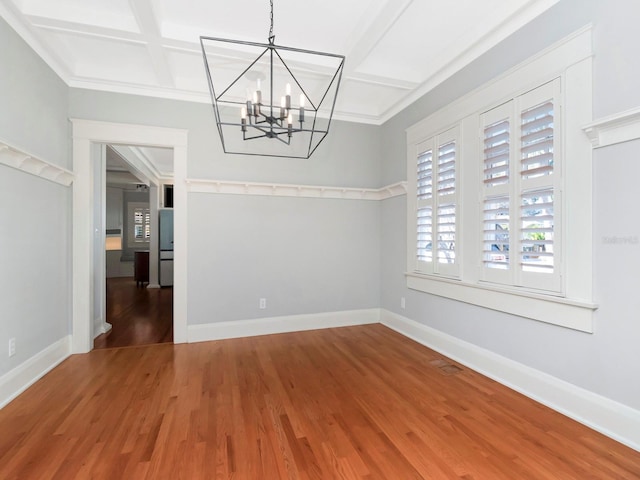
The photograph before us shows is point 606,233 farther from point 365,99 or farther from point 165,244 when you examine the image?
point 165,244

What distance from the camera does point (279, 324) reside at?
159 inches

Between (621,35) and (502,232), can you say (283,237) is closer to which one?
(502,232)

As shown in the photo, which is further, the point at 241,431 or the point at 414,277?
the point at 414,277

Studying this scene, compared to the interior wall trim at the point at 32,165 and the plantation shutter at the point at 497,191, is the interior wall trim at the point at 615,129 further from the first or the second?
the interior wall trim at the point at 32,165

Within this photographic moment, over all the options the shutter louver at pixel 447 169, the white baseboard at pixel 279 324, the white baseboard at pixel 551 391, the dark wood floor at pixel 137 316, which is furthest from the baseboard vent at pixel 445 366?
the dark wood floor at pixel 137 316

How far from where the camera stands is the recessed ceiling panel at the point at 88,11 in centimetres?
242

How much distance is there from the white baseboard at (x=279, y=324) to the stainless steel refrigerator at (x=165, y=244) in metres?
4.70

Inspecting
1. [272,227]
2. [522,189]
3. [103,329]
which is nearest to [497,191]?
[522,189]

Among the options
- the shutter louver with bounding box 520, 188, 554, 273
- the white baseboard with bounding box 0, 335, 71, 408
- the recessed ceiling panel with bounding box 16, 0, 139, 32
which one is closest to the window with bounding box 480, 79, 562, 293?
the shutter louver with bounding box 520, 188, 554, 273

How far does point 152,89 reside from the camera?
3549 millimetres

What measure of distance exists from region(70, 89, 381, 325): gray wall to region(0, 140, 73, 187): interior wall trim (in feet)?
2.43

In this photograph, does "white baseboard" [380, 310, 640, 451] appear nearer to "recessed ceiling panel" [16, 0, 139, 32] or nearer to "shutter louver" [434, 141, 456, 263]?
"shutter louver" [434, 141, 456, 263]

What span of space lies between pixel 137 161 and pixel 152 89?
9.13 feet

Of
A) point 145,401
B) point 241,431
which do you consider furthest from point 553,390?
point 145,401
